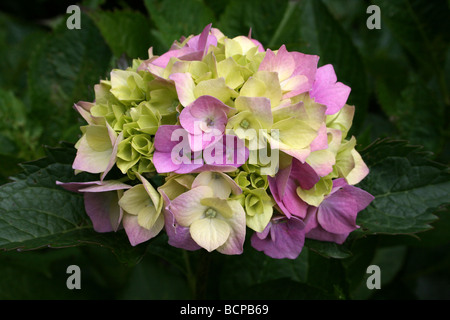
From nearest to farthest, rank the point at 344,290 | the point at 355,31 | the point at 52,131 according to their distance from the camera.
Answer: the point at 344,290 < the point at 52,131 < the point at 355,31

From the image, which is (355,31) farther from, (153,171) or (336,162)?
(153,171)

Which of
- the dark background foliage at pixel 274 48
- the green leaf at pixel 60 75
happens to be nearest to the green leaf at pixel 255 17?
the dark background foliage at pixel 274 48

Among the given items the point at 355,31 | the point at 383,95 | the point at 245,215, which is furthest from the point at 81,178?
the point at 355,31

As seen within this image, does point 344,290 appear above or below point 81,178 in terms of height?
below

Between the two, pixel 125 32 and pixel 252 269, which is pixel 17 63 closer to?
pixel 125 32

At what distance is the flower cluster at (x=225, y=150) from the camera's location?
26.8 inches

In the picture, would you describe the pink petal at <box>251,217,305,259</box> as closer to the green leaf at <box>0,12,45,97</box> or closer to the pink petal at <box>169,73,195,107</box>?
the pink petal at <box>169,73,195,107</box>

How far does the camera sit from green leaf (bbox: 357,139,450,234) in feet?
2.76

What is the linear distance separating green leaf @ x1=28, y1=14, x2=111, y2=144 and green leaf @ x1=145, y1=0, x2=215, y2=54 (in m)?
0.16

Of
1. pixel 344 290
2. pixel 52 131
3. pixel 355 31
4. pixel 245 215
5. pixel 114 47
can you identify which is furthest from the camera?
pixel 355 31

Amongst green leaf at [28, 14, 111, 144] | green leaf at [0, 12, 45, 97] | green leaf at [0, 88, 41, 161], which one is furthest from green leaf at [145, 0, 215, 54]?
green leaf at [0, 12, 45, 97]

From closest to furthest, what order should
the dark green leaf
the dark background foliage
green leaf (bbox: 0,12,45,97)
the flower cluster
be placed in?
the flower cluster → the dark green leaf → the dark background foliage → green leaf (bbox: 0,12,45,97)

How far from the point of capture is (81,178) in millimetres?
878

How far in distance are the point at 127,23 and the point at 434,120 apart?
79 cm
